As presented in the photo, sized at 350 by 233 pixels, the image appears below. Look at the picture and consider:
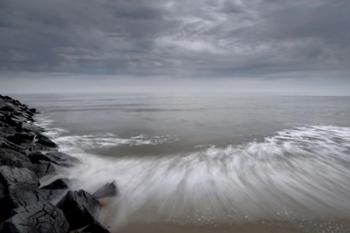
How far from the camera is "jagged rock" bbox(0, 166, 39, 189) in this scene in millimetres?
5289

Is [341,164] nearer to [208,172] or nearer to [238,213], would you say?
[208,172]

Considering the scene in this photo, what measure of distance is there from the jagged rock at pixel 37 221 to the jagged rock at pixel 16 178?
55.8 inches

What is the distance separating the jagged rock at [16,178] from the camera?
17.4 ft

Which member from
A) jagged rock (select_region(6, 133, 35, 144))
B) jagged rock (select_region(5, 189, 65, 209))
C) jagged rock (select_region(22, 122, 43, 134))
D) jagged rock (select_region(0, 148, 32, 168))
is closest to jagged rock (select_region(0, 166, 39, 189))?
jagged rock (select_region(5, 189, 65, 209))

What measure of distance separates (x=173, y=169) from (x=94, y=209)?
4.26 meters

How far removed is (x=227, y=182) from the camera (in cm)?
780

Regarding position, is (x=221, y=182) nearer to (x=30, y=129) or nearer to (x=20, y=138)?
(x=20, y=138)

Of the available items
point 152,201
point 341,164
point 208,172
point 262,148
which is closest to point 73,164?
point 152,201

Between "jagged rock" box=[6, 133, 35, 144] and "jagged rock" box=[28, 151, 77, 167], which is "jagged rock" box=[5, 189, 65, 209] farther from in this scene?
"jagged rock" box=[6, 133, 35, 144]

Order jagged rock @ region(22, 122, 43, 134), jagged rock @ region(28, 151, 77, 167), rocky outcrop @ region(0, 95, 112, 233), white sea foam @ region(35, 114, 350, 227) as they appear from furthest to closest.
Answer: jagged rock @ region(22, 122, 43, 134)
jagged rock @ region(28, 151, 77, 167)
white sea foam @ region(35, 114, 350, 227)
rocky outcrop @ region(0, 95, 112, 233)

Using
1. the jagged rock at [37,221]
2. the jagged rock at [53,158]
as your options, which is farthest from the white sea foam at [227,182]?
the jagged rock at [37,221]

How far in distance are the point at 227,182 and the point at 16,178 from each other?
5884 mm

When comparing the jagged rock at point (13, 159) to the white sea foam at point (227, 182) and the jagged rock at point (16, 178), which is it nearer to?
the jagged rock at point (16, 178)

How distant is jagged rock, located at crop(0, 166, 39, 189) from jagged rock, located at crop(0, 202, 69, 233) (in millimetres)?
1417
